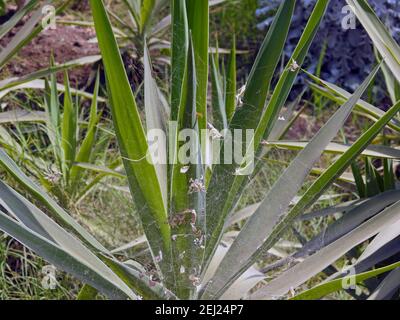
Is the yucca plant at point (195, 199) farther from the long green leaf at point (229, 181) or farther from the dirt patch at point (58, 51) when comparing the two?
the dirt patch at point (58, 51)

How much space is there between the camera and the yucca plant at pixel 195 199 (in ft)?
4.04

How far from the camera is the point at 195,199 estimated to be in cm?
127

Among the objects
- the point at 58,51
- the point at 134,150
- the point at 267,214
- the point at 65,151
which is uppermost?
the point at 58,51

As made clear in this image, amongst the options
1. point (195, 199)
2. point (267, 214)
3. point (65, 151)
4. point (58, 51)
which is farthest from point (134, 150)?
point (58, 51)

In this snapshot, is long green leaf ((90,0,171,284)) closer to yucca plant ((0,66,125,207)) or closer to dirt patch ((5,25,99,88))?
yucca plant ((0,66,125,207))

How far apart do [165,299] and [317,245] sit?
37cm

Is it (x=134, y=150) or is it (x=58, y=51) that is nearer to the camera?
(x=134, y=150)

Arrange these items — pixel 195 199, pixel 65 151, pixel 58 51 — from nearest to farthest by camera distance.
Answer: pixel 195 199 < pixel 65 151 < pixel 58 51

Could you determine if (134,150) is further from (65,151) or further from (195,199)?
(65,151)

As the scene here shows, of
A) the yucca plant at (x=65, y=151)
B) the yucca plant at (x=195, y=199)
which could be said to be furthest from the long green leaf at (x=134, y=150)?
the yucca plant at (x=65, y=151)

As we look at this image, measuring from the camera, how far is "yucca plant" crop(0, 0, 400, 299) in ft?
4.04

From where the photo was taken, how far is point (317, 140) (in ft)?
4.45
